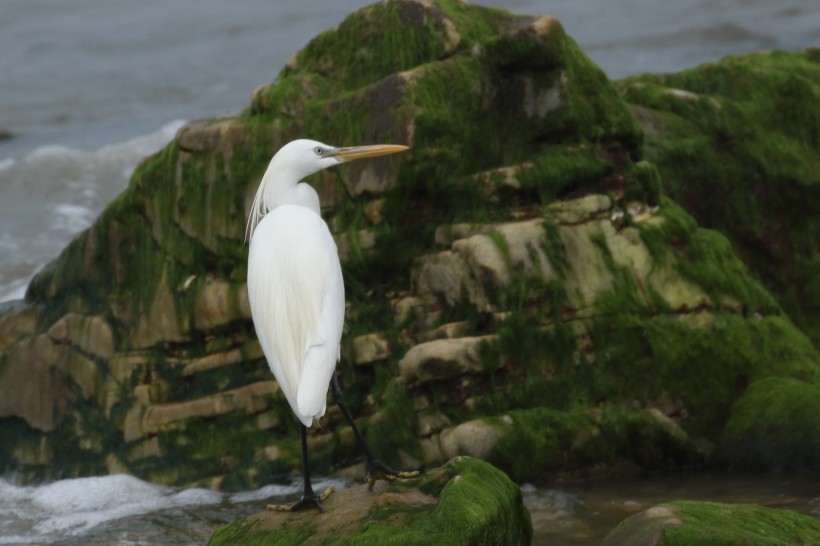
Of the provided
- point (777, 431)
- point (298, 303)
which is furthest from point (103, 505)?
point (777, 431)

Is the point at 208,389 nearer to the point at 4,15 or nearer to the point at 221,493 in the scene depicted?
the point at 221,493

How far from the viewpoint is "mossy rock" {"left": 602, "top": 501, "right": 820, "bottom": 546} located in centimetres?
470

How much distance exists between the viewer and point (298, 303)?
5.79 m

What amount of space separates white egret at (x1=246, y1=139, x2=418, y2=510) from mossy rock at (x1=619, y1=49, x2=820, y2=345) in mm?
3424

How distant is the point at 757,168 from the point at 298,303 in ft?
14.5

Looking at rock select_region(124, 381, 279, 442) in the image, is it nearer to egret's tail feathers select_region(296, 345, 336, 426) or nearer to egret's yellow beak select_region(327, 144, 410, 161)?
egret's yellow beak select_region(327, 144, 410, 161)

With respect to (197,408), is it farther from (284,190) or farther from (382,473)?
(382,473)

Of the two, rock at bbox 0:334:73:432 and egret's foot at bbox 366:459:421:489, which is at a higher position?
rock at bbox 0:334:73:432

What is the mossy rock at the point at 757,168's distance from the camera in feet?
29.0

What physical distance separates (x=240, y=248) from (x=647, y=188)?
246cm

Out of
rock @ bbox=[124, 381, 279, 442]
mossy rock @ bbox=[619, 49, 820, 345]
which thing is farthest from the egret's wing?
mossy rock @ bbox=[619, 49, 820, 345]

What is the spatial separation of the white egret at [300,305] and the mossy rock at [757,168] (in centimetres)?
342

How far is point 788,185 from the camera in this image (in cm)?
902

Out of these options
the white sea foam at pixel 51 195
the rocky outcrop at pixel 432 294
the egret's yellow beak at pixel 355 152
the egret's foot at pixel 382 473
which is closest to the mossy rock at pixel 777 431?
the rocky outcrop at pixel 432 294
